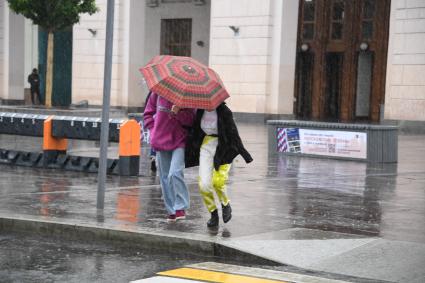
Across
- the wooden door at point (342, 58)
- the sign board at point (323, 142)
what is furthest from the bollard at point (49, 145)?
the wooden door at point (342, 58)

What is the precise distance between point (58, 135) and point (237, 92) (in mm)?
19061

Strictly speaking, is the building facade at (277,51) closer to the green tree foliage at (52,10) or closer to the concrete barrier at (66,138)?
the green tree foliage at (52,10)

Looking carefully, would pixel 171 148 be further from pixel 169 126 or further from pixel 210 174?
pixel 210 174

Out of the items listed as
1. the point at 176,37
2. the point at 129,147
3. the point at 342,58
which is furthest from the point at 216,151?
the point at 176,37

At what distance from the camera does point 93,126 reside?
46.7ft

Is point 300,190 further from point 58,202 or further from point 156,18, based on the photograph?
point 156,18

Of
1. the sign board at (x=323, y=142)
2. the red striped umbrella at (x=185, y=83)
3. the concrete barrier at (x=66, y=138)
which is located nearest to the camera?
the red striped umbrella at (x=185, y=83)

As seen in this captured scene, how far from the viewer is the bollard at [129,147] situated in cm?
1351

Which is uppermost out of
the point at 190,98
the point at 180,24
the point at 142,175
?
the point at 180,24

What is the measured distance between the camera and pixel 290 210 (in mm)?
10320

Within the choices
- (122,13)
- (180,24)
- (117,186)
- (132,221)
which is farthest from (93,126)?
(180,24)

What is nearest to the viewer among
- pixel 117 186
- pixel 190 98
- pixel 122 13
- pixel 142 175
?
pixel 190 98

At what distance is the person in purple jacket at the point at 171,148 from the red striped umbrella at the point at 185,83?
25 cm

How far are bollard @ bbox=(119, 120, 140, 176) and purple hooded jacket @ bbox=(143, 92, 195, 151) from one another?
446 cm
